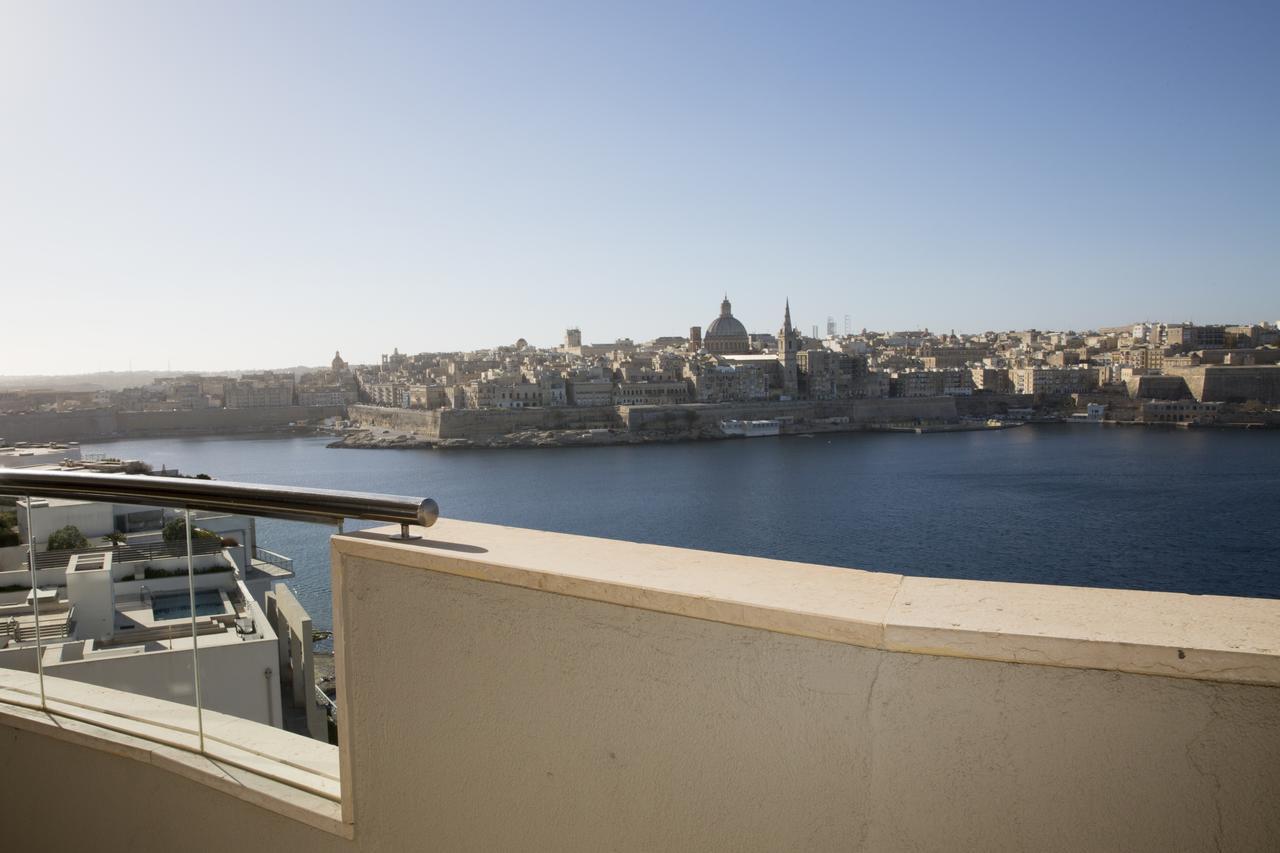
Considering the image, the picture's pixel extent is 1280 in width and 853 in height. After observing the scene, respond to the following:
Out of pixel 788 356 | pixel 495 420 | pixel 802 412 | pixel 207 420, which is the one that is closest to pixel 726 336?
pixel 788 356

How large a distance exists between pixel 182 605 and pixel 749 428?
25587 millimetres

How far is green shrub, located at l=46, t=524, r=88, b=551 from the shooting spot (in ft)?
3.58

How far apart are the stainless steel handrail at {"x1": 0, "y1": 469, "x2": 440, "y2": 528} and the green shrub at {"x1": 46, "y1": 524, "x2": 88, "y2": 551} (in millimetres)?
237

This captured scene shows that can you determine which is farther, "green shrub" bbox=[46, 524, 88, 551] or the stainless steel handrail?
"green shrub" bbox=[46, 524, 88, 551]

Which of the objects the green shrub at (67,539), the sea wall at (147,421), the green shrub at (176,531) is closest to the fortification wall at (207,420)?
the sea wall at (147,421)

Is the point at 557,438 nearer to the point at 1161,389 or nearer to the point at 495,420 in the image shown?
the point at 495,420

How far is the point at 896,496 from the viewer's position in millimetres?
15047

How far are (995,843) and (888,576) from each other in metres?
0.14

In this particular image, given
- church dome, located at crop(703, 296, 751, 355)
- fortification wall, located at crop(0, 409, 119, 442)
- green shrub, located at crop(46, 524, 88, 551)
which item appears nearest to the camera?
green shrub, located at crop(46, 524, 88, 551)

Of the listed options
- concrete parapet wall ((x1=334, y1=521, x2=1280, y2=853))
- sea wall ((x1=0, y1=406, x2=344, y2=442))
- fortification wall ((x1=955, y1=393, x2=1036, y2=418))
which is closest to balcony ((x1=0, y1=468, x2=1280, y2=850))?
concrete parapet wall ((x1=334, y1=521, x2=1280, y2=853))

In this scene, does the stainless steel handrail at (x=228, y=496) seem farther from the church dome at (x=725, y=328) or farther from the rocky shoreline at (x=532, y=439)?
the church dome at (x=725, y=328)

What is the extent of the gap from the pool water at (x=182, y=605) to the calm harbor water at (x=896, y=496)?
416cm

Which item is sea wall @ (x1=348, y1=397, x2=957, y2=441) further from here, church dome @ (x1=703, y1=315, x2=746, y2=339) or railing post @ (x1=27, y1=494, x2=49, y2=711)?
railing post @ (x1=27, y1=494, x2=49, y2=711)

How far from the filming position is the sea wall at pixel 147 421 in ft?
75.9
